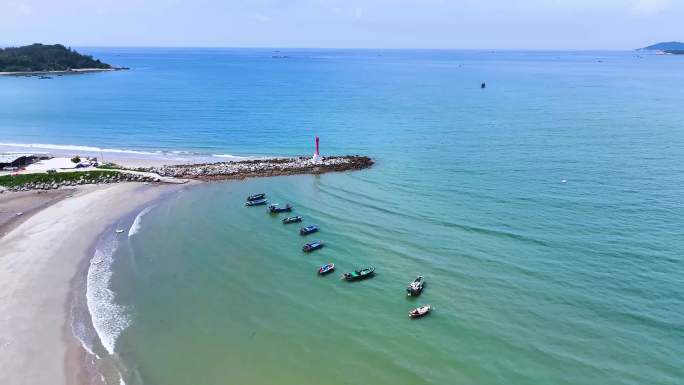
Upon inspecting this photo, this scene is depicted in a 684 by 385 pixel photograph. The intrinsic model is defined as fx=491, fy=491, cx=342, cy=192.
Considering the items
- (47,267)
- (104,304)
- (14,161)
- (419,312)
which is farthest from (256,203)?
(14,161)

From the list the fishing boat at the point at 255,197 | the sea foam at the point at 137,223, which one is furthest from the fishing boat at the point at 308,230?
the sea foam at the point at 137,223

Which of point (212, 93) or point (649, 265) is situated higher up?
point (212, 93)

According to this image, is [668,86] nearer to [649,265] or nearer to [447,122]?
[447,122]

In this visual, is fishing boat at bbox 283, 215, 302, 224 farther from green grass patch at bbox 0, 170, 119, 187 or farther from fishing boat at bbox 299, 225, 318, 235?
green grass patch at bbox 0, 170, 119, 187

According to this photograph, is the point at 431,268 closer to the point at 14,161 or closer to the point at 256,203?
the point at 256,203

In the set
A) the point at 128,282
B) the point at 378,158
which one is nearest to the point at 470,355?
the point at 128,282
